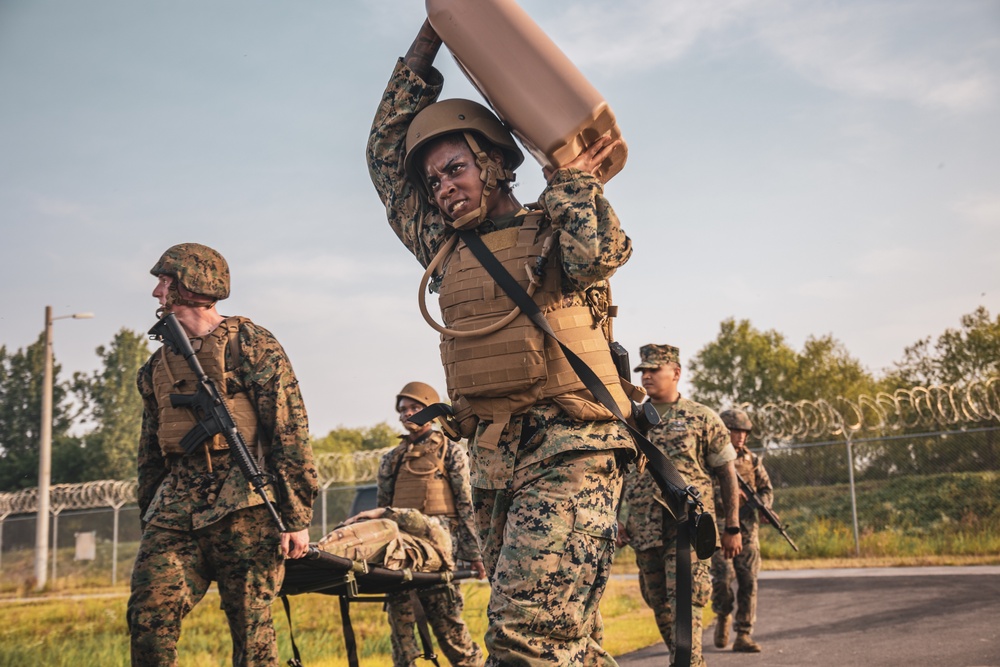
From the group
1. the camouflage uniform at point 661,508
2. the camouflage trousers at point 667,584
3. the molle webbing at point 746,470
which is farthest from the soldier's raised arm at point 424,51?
the molle webbing at point 746,470

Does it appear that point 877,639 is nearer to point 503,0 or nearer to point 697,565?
point 697,565

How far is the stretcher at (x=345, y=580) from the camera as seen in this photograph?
5438mm

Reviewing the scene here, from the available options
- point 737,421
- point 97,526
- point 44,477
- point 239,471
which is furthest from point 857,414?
point 97,526

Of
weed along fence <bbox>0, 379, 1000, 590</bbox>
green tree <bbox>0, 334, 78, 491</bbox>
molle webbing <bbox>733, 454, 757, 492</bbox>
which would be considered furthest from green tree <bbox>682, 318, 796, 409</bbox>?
molle webbing <bbox>733, 454, 757, 492</bbox>

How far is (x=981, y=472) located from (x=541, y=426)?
2063 cm

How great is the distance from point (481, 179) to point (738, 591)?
6923mm

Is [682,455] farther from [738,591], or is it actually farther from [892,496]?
[892,496]

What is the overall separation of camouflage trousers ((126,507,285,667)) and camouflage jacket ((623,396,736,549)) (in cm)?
299

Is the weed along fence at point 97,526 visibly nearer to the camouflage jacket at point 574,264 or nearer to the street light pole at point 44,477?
the street light pole at point 44,477

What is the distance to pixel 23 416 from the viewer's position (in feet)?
165

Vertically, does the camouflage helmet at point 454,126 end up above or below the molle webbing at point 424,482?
above

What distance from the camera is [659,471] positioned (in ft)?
12.3

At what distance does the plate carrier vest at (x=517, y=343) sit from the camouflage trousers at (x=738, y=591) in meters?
6.14

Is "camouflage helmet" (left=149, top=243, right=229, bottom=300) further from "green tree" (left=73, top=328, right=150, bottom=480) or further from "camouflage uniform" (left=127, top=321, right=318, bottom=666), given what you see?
"green tree" (left=73, top=328, right=150, bottom=480)
